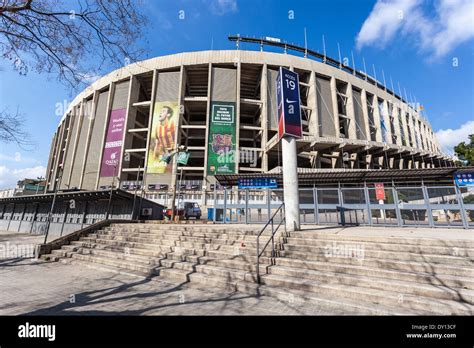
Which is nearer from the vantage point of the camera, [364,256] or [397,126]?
[364,256]

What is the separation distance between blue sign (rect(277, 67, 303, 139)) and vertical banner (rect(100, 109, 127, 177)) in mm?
32265

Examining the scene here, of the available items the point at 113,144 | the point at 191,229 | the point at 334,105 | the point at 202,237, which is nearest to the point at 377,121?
the point at 334,105

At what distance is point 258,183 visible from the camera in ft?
42.2

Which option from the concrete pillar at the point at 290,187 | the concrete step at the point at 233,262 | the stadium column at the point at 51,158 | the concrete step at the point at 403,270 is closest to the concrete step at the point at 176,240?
the concrete step at the point at 233,262

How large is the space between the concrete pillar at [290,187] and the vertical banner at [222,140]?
22.9 meters

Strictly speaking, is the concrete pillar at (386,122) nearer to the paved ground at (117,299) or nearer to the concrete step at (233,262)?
the concrete step at (233,262)

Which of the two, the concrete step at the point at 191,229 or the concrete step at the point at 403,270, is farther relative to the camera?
the concrete step at the point at 191,229

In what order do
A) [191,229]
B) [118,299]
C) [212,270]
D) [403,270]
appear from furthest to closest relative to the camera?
1. [191,229]
2. [212,270]
3. [403,270]
4. [118,299]

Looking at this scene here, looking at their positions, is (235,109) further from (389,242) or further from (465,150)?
(465,150)

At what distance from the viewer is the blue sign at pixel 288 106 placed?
9.07 m

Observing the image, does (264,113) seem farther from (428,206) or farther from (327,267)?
(327,267)

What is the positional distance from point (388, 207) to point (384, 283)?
763 cm
